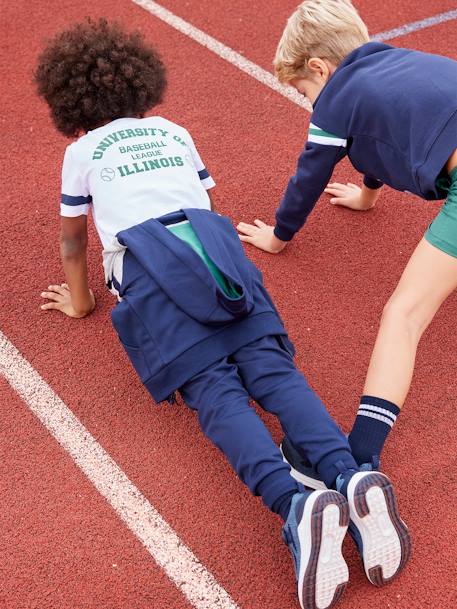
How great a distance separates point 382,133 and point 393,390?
1.01 m

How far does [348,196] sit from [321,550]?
6.94 ft

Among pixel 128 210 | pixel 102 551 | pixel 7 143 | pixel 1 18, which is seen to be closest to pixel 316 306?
pixel 128 210

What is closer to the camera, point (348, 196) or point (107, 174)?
point (107, 174)

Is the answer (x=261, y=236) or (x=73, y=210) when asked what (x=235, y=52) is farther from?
(x=73, y=210)

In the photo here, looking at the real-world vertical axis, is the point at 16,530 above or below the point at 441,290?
below

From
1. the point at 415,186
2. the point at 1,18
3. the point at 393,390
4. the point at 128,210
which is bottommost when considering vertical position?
the point at 1,18

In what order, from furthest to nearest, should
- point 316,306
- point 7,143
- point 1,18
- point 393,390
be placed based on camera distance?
point 1,18
point 7,143
point 316,306
point 393,390

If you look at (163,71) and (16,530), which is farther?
(163,71)

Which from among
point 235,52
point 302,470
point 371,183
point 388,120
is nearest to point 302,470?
point 302,470

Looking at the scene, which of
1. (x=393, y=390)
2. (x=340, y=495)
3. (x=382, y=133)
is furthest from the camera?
(x=382, y=133)

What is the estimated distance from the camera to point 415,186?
302 centimetres

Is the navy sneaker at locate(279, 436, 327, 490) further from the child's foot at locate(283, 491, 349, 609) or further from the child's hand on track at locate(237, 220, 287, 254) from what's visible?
the child's hand on track at locate(237, 220, 287, 254)

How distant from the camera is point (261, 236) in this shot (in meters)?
3.81

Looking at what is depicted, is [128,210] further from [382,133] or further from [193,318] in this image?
[382,133]
